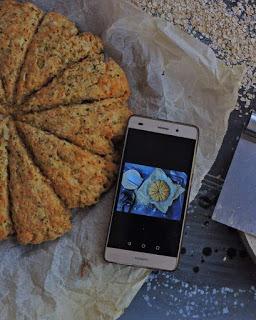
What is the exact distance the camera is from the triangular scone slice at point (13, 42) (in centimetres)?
123

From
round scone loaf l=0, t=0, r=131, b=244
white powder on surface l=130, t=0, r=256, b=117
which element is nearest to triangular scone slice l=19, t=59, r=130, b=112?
round scone loaf l=0, t=0, r=131, b=244

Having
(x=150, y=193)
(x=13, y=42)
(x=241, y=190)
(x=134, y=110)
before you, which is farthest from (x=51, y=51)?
(x=241, y=190)

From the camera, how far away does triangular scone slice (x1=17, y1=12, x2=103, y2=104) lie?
1.23m

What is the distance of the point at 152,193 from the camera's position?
1.26 metres

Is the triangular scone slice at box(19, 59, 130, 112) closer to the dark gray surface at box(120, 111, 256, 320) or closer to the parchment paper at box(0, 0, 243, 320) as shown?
the parchment paper at box(0, 0, 243, 320)

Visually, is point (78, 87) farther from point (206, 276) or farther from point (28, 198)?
point (206, 276)

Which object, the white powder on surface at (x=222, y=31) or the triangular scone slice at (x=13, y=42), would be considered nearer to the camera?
the triangular scone slice at (x=13, y=42)

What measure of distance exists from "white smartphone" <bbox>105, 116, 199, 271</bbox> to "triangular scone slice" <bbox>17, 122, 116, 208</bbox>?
77 mm

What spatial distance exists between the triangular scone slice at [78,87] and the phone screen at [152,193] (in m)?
0.11

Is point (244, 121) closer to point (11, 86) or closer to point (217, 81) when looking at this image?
point (217, 81)

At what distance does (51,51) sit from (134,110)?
224 mm

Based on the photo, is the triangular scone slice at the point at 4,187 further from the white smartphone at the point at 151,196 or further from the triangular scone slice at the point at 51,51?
the white smartphone at the point at 151,196

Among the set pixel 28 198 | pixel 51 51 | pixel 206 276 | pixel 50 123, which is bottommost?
pixel 206 276

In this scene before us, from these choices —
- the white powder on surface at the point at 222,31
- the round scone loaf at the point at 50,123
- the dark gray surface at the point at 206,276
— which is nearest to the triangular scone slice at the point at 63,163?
the round scone loaf at the point at 50,123
